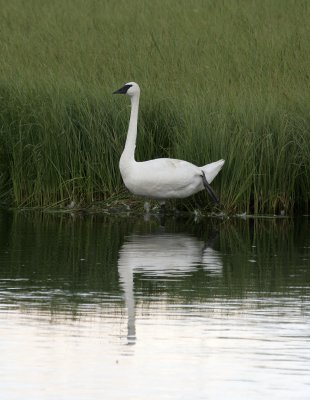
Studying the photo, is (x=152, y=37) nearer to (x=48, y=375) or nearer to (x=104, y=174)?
(x=104, y=174)

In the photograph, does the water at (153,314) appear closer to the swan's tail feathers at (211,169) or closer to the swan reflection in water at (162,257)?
the swan reflection in water at (162,257)

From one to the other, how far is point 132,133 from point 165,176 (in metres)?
0.71

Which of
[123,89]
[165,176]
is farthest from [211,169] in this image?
[123,89]

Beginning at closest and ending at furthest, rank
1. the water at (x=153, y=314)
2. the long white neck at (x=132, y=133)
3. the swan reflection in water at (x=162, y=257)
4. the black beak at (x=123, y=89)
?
the water at (x=153, y=314) → the swan reflection in water at (x=162, y=257) → the long white neck at (x=132, y=133) → the black beak at (x=123, y=89)

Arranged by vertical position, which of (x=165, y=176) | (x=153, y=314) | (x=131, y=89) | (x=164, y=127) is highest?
(x=131, y=89)

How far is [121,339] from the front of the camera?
6.07m

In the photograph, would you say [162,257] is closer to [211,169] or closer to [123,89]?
[211,169]

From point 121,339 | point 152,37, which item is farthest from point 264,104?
point 121,339

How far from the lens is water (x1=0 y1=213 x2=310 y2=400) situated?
520cm

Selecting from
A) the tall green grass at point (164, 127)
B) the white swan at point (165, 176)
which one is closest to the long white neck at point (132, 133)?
the white swan at point (165, 176)

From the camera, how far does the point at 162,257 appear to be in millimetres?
9148

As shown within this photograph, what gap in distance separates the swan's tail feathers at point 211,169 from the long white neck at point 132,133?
2.43 ft

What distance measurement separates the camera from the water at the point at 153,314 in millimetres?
5203

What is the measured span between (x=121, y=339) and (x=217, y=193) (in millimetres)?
6400
